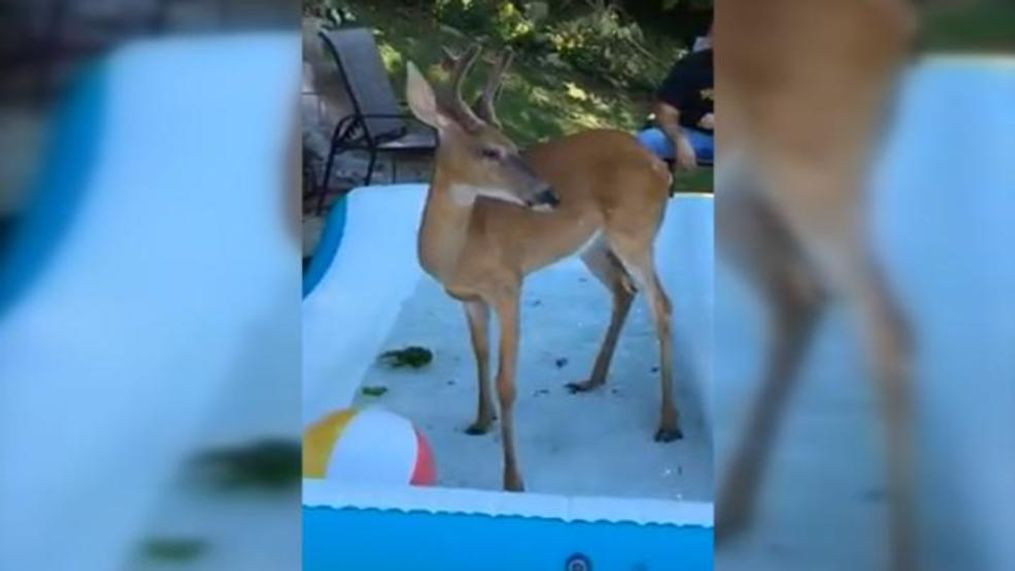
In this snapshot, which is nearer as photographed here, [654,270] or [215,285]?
[215,285]

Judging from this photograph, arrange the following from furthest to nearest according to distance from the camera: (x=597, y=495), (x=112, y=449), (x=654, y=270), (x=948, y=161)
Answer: (x=654, y=270) < (x=597, y=495) < (x=112, y=449) < (x=948, y=161)

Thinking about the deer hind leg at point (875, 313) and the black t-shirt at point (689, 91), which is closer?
the deer hind leg at point (875, 313)

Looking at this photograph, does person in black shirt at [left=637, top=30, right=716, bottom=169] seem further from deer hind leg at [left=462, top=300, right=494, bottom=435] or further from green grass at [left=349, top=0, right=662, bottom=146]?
deer hind leg at [left=462, top=300, right=494, bottom=435]

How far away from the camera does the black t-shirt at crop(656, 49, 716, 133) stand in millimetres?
3438

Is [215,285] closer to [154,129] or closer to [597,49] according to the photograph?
[154,129]

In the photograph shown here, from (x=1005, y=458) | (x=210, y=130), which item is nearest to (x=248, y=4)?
(x=210, y=130)

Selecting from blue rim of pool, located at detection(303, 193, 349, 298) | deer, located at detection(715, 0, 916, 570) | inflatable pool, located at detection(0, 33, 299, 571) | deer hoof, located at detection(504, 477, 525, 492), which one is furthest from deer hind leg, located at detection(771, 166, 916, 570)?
blue rim of pool, located at detection(303, 193, 349, 298)

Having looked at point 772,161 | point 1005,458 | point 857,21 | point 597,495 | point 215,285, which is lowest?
point 597,495

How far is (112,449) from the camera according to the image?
2.81 metres

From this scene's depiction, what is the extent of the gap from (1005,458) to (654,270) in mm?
1204

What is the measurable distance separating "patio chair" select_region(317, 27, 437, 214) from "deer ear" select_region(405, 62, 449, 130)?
0.07 feet

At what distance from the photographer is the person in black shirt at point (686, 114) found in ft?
11.3

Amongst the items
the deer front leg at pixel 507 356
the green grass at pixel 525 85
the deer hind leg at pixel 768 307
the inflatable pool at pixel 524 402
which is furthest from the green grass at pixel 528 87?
the deer hind leg at pixel 768 307

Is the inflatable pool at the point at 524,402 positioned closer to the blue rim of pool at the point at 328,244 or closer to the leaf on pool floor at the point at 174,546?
the blue rim of pool at the point at 328,244
